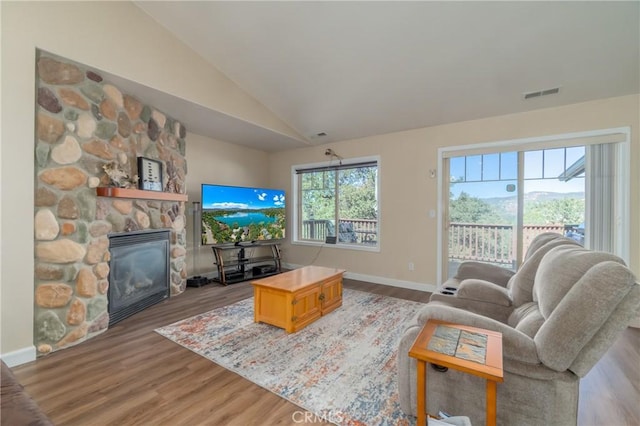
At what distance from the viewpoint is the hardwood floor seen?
157 centimetres

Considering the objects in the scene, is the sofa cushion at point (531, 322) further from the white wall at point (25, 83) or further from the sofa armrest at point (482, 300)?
the white wall at point (25, 83)

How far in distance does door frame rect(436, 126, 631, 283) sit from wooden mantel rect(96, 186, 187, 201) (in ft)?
11.8

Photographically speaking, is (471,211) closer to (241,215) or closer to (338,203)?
(338,203)

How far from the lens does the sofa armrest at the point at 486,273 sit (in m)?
2.72

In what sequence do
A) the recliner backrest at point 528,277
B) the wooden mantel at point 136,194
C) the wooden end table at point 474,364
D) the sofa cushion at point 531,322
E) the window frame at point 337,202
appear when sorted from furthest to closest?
1. the window frame at point 337,202
2. the wooden mantel at point 136,194
3. the recliner backrest at point 528,277
4. the sofa cushion at point 531,322
5. the wooden end table at point 474,364

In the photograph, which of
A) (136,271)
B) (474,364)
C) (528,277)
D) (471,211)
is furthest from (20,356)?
(471,211)

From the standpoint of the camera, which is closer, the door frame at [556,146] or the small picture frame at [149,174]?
the door frame at [556,146]

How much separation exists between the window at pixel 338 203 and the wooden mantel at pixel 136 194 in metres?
2.36

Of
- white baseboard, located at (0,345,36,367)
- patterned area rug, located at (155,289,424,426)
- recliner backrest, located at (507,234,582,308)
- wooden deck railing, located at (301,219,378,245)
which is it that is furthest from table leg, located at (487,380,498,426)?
wooden deck railing, located at (301,219,378,245)

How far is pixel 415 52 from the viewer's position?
2746 mm

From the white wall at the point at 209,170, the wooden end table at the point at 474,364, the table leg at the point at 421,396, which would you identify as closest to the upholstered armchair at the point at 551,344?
the wooden end table at the point at 474,364

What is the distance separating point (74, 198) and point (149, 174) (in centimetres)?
91

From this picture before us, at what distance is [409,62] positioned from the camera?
114 inches

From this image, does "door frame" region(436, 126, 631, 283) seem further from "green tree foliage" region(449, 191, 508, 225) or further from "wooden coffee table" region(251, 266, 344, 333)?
"wooden coffee table" region(251, 266, 344, 333)
